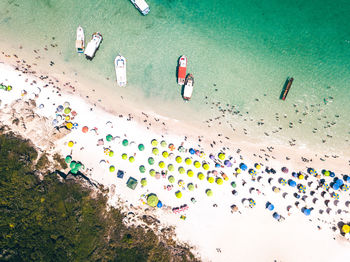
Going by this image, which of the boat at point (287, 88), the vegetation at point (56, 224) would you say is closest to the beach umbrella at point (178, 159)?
the vegetation at point (56, 224)

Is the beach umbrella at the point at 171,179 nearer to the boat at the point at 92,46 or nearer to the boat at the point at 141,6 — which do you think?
the boat at the point at 92,46

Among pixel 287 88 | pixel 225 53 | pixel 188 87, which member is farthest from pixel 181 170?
pixel 287 88

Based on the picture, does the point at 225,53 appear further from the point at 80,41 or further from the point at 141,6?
the point at 80,41

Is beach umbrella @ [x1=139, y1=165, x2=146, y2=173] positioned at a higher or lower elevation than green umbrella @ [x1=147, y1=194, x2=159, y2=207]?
higher

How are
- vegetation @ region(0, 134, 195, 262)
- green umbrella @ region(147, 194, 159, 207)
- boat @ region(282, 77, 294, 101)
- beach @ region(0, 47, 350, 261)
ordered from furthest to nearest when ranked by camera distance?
1. boat @ region(282, 77, 294, 101)
2. beach @ region(0, 47, 350, 261)
3. green umbrella @ region(147, 194, 159, 207)
4. vegetation @ region(0, 134, 195, 262)

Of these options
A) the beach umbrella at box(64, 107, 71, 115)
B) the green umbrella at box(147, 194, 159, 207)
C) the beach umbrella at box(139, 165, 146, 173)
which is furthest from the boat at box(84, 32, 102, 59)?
the green umbrella at box(147, 194, 159, 207)

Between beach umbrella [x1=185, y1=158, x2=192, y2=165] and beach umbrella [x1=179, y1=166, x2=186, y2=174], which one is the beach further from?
beach umbrella [x1=185, y1=158, x2=192, y2=165]
